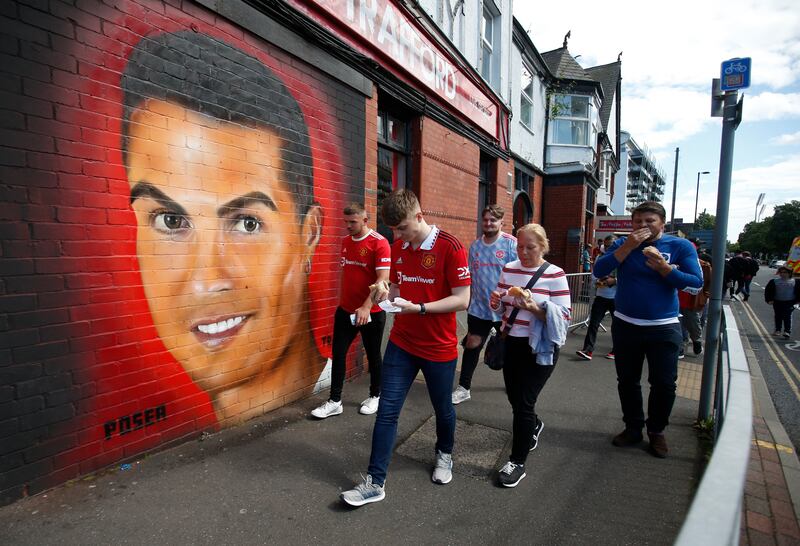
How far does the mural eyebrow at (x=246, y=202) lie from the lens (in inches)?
129

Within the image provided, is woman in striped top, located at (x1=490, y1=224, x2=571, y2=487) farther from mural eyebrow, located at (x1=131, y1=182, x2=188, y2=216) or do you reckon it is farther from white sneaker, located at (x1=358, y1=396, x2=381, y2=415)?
mural eyebrow, located at (x1=131, y1=182, x2=188, y2=216)

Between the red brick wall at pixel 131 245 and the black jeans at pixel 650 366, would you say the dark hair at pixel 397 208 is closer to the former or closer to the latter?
Answer: the red brick wall at pixel 131 245

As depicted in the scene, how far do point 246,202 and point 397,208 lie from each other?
1612mm

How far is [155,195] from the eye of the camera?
111 inches

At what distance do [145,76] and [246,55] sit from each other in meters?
0.90

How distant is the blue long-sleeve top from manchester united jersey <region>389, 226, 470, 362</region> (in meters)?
1.49

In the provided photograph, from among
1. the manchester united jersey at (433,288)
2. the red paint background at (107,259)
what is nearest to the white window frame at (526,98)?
the manchester united jersey at (433,288)

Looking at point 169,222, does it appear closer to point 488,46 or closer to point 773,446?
point 773,446

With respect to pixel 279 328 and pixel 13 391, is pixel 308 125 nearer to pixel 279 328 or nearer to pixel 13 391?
pixel 279 328

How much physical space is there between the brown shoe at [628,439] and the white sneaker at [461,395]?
53.5 inches

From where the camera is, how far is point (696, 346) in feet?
20.5

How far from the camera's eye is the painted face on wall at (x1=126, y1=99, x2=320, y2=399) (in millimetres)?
2826

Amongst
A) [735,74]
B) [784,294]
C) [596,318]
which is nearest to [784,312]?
[784,294]

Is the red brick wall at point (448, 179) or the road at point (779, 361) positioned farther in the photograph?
the red brick wall at point (448, 179)
